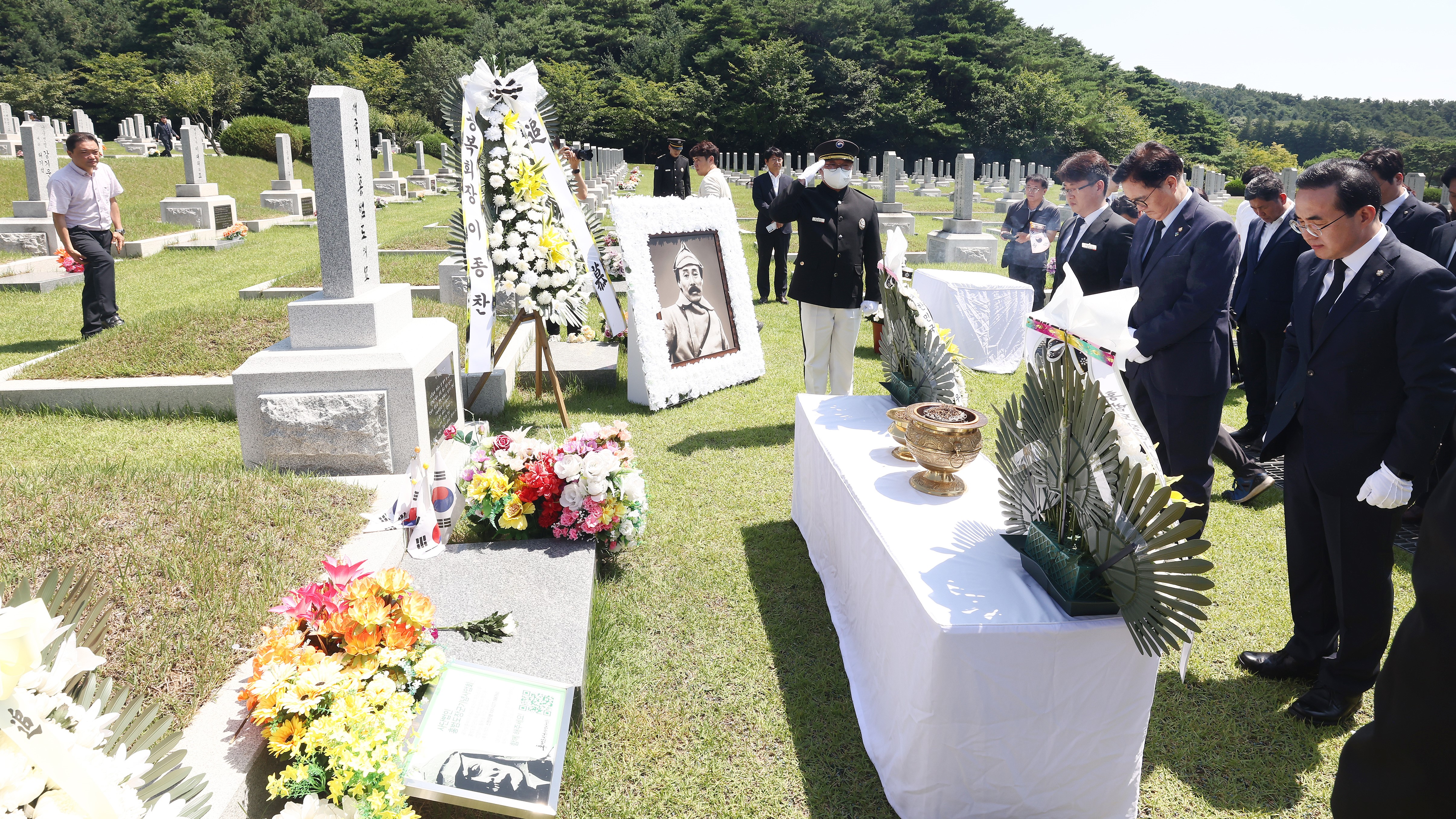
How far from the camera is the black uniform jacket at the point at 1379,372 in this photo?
278 centimetres

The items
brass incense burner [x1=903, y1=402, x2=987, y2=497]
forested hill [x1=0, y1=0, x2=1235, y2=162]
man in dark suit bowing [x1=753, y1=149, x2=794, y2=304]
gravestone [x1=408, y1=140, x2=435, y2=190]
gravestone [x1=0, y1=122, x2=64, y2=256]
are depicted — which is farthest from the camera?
forested hill [x1=0, y1=0, x2=1235, y2=162]

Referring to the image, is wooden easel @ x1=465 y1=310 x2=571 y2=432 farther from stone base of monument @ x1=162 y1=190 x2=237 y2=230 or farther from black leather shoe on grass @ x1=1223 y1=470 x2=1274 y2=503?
stone base of monument @ x1=162 y1=190 x2=237 y2=230

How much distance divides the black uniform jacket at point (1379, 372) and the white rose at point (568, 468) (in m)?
3.09

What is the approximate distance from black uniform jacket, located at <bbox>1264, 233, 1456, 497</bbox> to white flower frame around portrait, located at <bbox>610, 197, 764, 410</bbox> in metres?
4.54

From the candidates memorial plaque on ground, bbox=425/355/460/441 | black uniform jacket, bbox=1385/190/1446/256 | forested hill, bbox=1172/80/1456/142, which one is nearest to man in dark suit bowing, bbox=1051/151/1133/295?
black uniform jacket, bbox=1385/190/1446/256

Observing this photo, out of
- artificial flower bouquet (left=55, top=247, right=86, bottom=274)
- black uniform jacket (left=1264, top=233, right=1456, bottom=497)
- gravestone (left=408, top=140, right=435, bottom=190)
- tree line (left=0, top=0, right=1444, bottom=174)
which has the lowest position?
black uniform jacket (left=1264, top=233, right=1456, bottom=497)

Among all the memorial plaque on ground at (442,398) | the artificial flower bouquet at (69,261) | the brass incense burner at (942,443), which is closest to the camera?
the brass incense burner at (942,443)

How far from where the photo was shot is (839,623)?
3.58m

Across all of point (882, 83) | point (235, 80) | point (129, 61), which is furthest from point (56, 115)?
point (882, 83)

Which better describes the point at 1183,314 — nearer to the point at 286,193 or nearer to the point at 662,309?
the point at 662,309

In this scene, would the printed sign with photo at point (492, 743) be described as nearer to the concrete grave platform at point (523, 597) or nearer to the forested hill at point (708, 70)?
the concrete grave platform at point (523, 597)

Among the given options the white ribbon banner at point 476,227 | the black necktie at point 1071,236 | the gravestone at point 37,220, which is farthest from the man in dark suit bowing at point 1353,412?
the gravestone at point 37,220

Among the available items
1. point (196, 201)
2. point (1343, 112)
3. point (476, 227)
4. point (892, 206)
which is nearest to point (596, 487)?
point (476, 227)

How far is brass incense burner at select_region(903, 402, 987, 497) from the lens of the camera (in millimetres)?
3100
